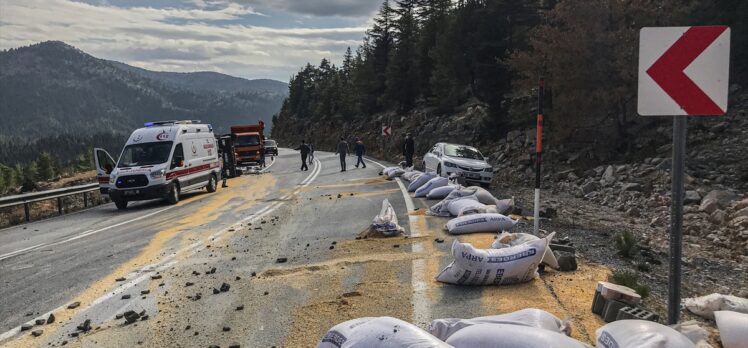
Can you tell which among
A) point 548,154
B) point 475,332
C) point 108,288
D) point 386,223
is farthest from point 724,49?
point 548,154

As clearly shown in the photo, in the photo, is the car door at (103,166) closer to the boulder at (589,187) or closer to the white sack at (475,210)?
the white sack at (475,210)

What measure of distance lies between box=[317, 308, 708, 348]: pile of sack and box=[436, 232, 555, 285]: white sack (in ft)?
6.34

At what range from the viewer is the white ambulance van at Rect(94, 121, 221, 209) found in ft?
54.1

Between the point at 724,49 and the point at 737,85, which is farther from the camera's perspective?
the point at 737,85

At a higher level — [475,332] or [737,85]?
[737,85]

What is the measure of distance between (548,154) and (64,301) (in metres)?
22.6

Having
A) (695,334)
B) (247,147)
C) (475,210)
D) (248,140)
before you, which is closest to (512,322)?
(695,334)

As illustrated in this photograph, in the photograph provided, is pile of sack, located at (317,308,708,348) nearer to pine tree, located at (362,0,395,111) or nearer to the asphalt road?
the asphalt road

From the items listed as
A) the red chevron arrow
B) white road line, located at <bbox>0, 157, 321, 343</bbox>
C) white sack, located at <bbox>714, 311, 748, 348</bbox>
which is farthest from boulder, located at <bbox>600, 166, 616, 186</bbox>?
the red chevron arrow

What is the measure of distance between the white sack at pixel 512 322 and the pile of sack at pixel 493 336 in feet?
0.15

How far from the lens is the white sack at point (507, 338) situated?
3.22 metres

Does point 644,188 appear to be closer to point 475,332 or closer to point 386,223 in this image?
point 386,223

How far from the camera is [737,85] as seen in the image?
23.9m

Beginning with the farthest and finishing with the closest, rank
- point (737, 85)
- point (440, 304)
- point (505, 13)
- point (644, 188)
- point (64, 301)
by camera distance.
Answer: point (505, 13), point (737, 85), point (644, 188), point (64, 301), point (440, 304)
